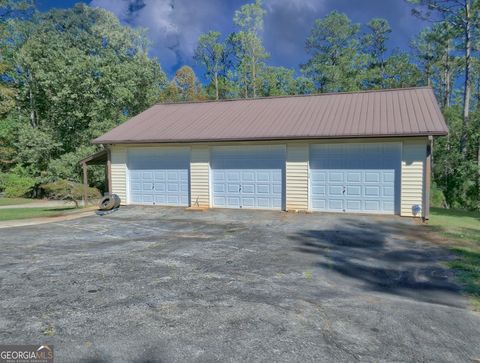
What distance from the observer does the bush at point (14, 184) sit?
22562 mm

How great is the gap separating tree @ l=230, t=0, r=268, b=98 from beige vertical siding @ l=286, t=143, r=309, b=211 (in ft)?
62.9

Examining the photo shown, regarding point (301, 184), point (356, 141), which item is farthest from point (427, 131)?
point (301, 184)

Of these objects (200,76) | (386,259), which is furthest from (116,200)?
(200,76)

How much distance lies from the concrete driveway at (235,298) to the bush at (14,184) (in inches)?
598

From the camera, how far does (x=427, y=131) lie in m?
11.1

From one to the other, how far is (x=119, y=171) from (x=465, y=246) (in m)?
12.7

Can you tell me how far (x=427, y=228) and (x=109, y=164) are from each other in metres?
12.3

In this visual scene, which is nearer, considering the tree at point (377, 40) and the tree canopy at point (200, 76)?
the tree canopy at point (200, 76)

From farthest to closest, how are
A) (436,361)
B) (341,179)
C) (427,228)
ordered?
(341,179) < (427,228) < (436,361)

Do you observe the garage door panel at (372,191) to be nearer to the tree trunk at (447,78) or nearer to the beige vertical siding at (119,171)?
the beige vertical siding at (119,171)

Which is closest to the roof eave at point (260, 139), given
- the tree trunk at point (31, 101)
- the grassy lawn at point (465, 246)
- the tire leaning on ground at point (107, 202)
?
the tire leaning on ground at point (107, 202)

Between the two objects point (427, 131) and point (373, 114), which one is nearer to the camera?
point (427, 131)

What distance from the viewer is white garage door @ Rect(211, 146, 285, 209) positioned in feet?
44.6

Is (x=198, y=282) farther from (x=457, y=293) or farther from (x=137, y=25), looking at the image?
(x=137, y=25)
